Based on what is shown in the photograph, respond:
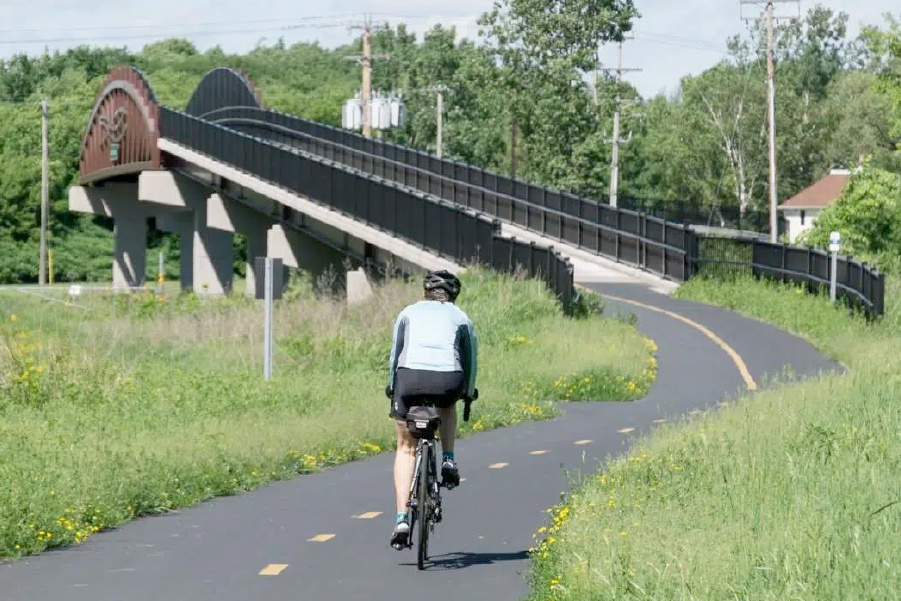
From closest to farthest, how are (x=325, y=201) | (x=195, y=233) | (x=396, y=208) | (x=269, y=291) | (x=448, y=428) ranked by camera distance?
(x=448, y=428) < (x=269, y=291) < (x=396, y=208) < (x=325, y=201) < (x=195, y=233)

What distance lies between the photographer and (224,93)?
70062mm

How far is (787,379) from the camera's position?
27344 mm

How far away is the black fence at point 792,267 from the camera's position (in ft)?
118

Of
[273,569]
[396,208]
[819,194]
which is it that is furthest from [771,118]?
[273,569]

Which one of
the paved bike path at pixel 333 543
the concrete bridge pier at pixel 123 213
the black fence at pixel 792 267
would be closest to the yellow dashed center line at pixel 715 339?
the black fence at pixel 792 267

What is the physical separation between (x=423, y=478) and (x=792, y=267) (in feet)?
102

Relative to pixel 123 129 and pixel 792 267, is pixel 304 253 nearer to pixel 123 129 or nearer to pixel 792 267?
A: pixel 792 267

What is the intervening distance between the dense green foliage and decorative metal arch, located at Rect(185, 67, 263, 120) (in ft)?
42.9

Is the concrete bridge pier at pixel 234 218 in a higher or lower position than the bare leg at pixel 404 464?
lower

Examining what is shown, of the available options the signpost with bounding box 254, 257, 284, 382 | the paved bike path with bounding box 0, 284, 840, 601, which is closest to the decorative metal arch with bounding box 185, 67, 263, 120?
the signpost with bounding box 254, 257, 284, 382

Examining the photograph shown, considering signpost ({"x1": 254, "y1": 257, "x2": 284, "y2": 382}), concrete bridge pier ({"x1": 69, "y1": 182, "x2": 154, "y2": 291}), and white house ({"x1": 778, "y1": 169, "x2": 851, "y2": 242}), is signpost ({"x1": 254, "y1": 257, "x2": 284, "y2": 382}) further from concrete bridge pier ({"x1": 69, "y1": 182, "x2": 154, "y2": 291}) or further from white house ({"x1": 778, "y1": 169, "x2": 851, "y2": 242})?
white house ({"x1": 778, "y1": 169, "x2": 851, "y2": 242})

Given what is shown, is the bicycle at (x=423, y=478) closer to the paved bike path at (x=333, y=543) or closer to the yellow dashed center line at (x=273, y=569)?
the paved bike path at (x=333, y=543)

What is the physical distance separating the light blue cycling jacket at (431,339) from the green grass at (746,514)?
1.29m

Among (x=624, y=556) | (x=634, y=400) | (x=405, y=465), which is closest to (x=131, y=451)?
(x=405, y=465)
